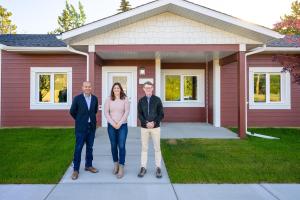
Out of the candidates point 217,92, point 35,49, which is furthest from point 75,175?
point 217,92

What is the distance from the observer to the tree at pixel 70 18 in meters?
43.1

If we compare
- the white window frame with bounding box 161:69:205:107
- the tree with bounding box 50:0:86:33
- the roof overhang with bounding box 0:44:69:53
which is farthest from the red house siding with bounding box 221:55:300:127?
the tree with bounding box 50:0:86:33

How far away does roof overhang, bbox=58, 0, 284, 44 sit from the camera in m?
8.79

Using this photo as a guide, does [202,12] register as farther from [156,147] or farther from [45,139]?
[45,139]

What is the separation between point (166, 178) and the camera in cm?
552

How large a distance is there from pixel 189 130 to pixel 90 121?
19.7 ft

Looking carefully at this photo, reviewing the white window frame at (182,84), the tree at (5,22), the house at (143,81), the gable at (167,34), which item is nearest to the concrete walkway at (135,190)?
the gable at (167,34)

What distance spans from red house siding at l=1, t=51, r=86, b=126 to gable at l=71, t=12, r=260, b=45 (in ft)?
10.2

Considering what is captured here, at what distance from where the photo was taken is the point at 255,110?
12.6 meters

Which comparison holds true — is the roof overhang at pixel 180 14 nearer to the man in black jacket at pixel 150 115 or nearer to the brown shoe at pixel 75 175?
the man in black jacket at pixel 150 115

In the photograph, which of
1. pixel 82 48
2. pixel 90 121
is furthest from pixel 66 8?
pixel 90 121

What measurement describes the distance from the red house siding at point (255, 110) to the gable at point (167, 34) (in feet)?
10.2

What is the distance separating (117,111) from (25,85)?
800 centimetres

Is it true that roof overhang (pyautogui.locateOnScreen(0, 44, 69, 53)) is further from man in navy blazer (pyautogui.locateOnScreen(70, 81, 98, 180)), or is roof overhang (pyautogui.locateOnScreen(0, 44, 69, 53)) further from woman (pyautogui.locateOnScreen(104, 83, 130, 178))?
woman (pyautogui.locateOnScreen(104, 83, 130, 178))
